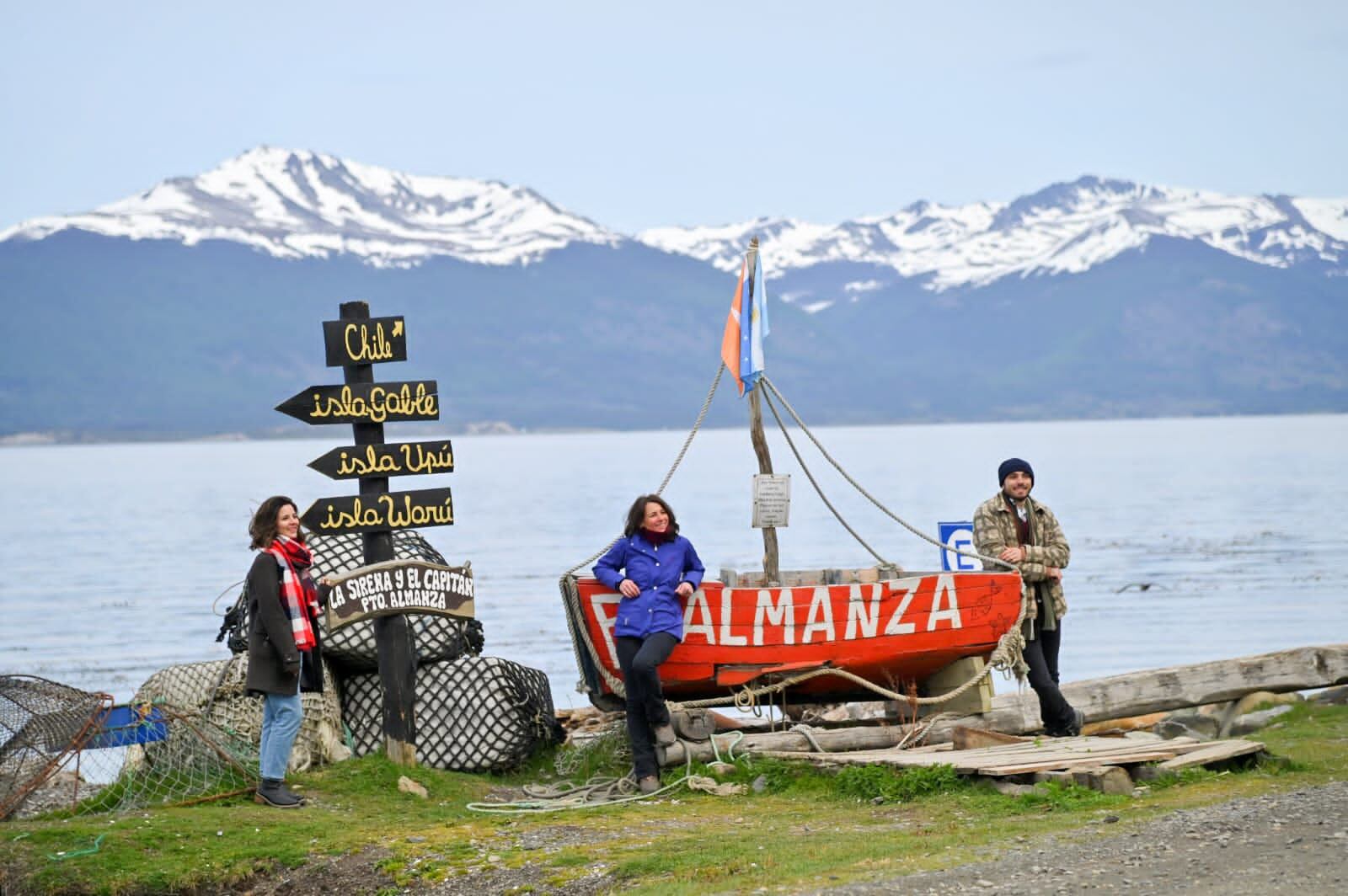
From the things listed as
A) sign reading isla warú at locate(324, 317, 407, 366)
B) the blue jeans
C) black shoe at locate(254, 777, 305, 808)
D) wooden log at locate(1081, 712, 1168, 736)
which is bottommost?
wooden log at locate(1081, 712, 1168, 736)

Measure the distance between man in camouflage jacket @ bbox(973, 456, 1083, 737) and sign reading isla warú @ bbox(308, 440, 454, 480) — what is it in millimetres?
3724

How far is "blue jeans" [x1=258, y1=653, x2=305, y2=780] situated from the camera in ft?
35.7

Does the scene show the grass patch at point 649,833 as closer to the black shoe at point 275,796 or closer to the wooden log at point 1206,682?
the black shoe at point 275,796

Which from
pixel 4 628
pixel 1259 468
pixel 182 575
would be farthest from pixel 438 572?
pixel 1259 468

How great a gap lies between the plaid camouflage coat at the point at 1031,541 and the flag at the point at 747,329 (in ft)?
6.79

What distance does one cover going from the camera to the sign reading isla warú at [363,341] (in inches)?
488

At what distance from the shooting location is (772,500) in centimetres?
1305

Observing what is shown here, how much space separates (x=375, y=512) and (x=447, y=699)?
5.28 feet

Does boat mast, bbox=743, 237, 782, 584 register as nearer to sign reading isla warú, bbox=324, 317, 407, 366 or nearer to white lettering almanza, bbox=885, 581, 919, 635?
white lettering almanza, bbox=885, 581, 919, 635

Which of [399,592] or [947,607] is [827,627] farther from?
[399,592]

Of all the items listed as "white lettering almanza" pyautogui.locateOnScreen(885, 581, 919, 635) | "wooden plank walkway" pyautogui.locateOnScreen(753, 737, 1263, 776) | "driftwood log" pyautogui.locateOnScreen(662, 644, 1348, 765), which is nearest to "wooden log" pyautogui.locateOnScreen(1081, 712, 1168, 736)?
"driftwood log" pyautogui.locateOnScreen(662, 644, 1348, 765)

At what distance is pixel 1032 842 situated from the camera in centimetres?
883

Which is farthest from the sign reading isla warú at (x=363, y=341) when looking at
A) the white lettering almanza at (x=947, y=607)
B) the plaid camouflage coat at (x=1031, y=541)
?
the plaid camouflage coat at (x=1031, y=541)

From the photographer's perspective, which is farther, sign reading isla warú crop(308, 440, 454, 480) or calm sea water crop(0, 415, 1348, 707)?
calm sea water crop(0, 415, 1348, 707)
